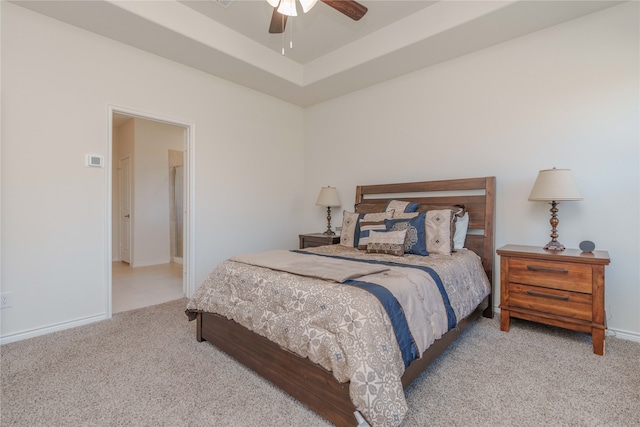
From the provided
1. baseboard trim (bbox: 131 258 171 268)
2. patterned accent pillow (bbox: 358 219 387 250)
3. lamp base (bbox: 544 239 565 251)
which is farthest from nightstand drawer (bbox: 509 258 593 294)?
baseboard trim (bbox: 131 258 171 268)

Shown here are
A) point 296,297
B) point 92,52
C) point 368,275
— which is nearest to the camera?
point 296,297

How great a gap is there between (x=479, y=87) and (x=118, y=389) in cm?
394

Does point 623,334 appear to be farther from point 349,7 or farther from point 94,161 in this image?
point 94,161

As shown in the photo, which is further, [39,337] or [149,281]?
[149,281]

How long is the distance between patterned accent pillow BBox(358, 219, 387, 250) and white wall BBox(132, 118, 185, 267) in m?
4.38

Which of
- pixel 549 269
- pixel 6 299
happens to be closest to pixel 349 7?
pixel 549 269

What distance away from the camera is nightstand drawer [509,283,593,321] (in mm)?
2238

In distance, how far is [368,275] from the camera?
184cm

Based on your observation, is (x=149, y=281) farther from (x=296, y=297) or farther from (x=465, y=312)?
(x=465, y=312)

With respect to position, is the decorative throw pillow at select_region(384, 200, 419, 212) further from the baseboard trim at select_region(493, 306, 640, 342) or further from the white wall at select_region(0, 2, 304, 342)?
the white wall at select_region(0, 2, 304, 342)

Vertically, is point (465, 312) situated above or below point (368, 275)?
below

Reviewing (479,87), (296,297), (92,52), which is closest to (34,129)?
(92,52)

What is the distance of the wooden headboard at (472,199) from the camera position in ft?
9.70

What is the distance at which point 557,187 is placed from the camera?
2.42m
